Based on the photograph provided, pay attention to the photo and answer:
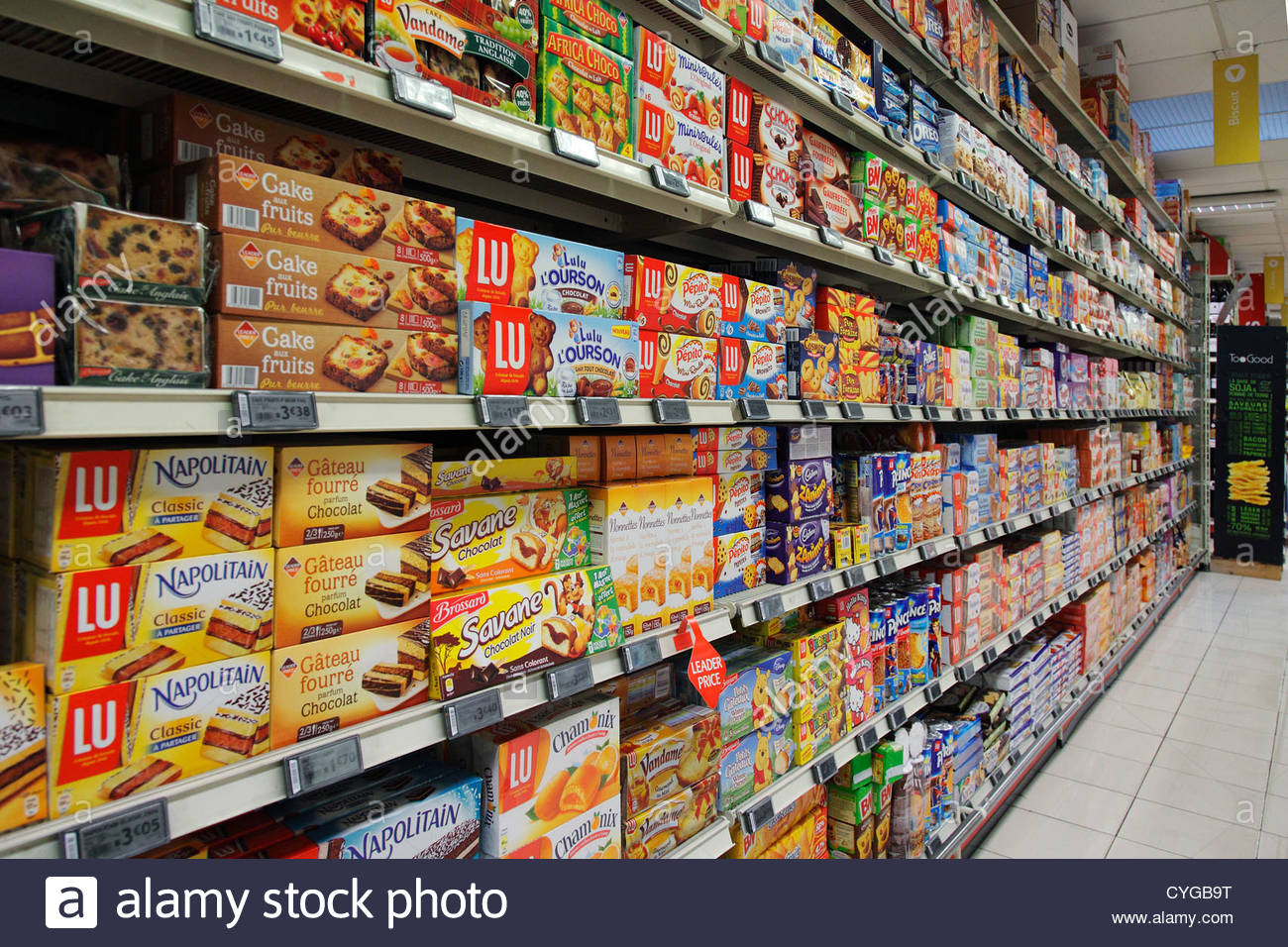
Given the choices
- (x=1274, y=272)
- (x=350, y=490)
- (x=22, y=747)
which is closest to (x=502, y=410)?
(x=350, y=490)

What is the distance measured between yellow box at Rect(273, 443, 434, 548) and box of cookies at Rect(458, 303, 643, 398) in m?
0.17

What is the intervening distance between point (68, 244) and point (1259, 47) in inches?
293

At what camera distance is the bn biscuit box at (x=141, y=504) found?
90 centimetres

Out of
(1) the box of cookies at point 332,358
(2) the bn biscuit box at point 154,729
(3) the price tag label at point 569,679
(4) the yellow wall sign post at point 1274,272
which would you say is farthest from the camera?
(4) the yellow wall sign post at point 1274,272

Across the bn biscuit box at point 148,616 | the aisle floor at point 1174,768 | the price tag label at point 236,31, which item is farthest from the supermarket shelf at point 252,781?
the aisle floor at point 1174,768

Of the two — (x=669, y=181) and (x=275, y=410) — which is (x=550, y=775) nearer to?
(x=275, y=410)

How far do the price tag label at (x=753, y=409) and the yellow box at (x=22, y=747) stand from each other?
1.38 metres

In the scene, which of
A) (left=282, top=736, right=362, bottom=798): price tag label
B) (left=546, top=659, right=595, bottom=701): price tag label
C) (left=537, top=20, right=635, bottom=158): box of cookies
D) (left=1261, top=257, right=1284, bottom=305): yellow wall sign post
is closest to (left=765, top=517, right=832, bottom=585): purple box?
(left=546, top=659, right=595, bottom=701): price tag label

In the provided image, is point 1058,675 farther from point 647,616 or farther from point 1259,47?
point 1259,47

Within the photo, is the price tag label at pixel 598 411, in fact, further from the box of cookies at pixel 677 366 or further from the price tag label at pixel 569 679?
the price tag label at pixel 569 679

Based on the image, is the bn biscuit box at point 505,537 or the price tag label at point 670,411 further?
the price tag label at point 670,411

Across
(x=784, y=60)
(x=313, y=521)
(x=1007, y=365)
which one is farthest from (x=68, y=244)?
(x=1007, y=365)

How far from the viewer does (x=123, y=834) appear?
2.89 ft

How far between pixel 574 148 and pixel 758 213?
0.64 metres
